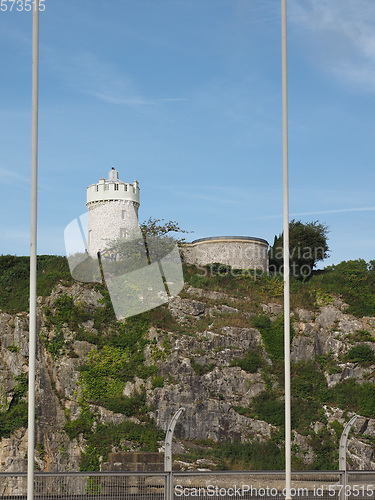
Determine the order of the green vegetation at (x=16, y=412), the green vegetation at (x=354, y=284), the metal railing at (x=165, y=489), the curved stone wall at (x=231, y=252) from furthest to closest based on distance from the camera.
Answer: the curved stone wall at (x=231, y=252) < the green vegetation at (x=354, y=284) < the green vegetation at (x=16, y=412) < the metal railing at (x=165, y=489)

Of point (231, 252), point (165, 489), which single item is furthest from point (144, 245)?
point (165, 489)

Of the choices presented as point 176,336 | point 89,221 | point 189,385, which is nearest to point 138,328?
point 176,336

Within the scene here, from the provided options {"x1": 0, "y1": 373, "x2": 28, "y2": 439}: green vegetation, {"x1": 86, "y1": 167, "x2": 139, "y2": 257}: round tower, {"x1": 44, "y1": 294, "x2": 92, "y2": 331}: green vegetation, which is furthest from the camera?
{"x1": 86, "y1": 167, "x2": 139, "y2": 257}: round tower

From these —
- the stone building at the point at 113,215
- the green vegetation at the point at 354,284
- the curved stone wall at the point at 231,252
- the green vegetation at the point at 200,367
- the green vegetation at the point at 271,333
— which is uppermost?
the stone building at the point at 113,215

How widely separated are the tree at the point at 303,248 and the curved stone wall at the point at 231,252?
363cm

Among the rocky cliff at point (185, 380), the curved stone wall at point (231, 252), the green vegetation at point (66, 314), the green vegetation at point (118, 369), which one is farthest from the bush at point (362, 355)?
the green vegetation at point (66, 314)

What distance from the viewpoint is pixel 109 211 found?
49.0 metres

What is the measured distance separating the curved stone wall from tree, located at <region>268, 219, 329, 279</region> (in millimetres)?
3626

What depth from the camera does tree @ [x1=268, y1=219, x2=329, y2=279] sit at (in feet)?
159

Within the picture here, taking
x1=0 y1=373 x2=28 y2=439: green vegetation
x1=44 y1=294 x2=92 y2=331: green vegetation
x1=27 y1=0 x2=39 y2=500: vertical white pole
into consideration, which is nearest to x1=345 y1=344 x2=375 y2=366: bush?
x1=44 y1=294 x2=92 y2=331: green vegetation

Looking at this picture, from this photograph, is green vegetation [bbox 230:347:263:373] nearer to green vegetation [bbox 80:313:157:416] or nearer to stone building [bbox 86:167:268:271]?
green vegetation [bbox 80:313:157:416]

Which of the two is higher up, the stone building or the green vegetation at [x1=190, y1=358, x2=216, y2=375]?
the stone building

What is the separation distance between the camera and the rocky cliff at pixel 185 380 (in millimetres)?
30453

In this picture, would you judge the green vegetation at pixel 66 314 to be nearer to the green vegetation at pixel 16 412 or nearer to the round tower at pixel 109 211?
the green vegetation at pixel 16 412
